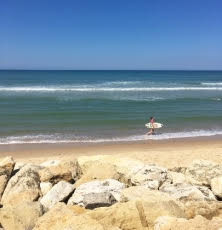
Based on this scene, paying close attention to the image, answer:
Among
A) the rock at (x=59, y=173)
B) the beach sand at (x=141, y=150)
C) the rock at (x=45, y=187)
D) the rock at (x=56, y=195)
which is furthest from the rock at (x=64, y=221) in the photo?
the beach sand at (x=141, y=150)

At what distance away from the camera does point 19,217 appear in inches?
219

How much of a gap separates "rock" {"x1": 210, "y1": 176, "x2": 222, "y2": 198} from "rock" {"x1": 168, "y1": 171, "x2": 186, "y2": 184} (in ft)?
2.12

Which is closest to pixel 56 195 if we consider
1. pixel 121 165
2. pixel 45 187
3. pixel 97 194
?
pixel 45 187

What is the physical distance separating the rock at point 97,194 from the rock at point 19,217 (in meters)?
0.78

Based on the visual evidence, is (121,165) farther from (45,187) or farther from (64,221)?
(64,221)

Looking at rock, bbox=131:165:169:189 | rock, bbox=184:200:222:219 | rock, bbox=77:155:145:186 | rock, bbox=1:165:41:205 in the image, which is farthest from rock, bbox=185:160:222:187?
rock, bbox=1:165:41:205

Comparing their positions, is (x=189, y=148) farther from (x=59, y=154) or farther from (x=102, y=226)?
(x=102, y=226)

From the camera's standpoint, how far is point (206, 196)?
627 centimetres

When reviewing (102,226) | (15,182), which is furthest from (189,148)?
(102,226)

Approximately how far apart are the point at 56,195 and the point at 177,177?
2.74 m

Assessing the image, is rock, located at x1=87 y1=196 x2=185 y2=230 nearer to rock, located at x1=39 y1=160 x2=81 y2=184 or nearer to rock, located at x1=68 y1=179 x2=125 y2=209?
rock, located at x1=68 y1=179 x2=125 y2=209

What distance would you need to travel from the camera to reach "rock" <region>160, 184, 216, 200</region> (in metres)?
6.03

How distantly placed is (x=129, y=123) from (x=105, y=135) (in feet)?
10.8

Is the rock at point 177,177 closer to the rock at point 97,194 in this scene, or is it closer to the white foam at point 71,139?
the rock at point 97,194
